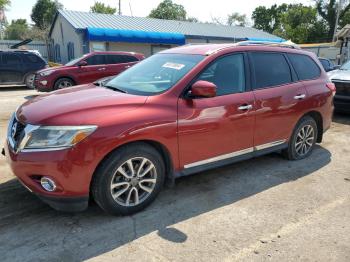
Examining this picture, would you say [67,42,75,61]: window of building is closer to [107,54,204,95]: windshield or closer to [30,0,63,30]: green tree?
[107,54,204,95]: windshield

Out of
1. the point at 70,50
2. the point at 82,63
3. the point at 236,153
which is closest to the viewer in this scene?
the point at 236,153

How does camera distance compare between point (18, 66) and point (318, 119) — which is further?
point (18, 66)

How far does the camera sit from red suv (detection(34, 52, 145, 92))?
12312 millimetres

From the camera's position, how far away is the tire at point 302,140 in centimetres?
536

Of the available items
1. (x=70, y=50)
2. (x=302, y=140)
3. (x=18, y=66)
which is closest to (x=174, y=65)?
(x=302, y=140)

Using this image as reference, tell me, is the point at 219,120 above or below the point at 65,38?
below

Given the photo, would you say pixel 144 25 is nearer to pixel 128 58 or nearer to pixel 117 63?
pixel 128 58

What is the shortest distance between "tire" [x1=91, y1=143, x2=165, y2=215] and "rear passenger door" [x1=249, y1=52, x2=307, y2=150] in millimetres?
1600

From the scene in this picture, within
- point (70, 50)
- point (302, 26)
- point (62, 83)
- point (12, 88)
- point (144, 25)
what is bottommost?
point (12, 88)

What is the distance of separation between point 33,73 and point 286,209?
1337 cm

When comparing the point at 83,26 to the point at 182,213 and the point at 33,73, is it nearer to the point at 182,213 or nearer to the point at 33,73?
the point at 33,73

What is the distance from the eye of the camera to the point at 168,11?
232ft

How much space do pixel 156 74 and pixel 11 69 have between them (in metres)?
12.1

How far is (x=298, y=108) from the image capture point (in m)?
5.15
